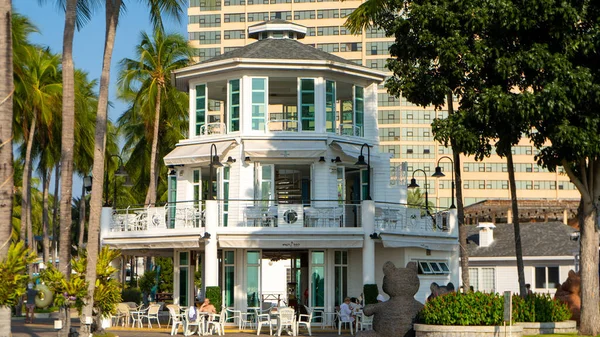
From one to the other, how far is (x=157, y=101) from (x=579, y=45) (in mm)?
32480

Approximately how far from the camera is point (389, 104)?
380 feet

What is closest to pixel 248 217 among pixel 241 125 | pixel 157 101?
pixel 241 125

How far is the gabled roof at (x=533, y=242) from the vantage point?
5506cm

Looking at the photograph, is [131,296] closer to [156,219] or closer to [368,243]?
[156,219]

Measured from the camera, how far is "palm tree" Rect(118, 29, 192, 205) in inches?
2205

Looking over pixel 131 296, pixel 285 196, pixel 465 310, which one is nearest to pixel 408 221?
pixel 285 196

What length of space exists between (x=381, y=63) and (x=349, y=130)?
72.3 metres

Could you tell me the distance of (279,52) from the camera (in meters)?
41.6

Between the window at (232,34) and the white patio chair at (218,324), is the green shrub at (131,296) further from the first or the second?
the window at (232,34)

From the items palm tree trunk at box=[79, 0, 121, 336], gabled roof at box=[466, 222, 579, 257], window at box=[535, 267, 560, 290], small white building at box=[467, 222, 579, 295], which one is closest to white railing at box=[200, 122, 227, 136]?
palm tree trunk at box=[79, 0, 121, 336]

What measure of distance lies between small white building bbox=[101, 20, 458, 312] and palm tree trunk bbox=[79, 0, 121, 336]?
832 cm

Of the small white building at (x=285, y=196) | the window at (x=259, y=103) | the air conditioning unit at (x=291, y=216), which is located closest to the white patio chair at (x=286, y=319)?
the small white building at (x=285, y=196)

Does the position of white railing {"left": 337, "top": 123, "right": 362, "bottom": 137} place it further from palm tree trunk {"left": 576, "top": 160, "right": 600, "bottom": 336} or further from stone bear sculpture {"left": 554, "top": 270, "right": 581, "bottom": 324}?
palm tree trunk {"left": 576, "top": 160, "right": 600, "bottom": 336}

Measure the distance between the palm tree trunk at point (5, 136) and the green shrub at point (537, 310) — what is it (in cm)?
1318
